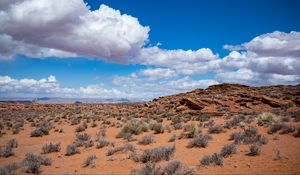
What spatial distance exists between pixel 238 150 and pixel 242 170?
2.78 m

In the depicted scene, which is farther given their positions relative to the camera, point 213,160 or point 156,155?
point 156,155

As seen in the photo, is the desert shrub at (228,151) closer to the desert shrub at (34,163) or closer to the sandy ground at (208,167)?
the sandy ground at (208,167)

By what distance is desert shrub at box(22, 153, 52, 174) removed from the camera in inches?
354

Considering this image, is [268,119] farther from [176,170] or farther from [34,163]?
[34,163]

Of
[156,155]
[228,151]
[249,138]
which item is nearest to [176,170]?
[156,155]

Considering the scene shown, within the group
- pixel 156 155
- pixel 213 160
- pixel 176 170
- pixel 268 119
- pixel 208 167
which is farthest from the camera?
pixel 268 119

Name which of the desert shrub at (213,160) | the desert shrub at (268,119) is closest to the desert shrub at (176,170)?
the desert shrub at (213,160)

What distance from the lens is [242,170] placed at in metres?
8.02

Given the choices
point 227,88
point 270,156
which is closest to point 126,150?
point 270,156

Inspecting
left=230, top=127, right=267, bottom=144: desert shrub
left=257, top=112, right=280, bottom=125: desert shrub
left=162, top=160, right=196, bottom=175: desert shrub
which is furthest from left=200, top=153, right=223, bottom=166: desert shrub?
left=257, top=112, right=280, bottom=125: desert shrub

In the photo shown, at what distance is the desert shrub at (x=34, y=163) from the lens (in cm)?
900

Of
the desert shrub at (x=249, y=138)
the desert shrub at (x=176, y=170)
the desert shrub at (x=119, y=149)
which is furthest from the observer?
the desert shrub at (x=249, y=138)

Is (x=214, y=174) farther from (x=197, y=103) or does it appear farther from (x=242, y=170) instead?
(x=197, y=103)

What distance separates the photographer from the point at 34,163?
357 inches
